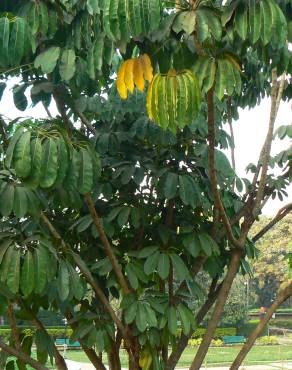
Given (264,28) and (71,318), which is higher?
(264,28)

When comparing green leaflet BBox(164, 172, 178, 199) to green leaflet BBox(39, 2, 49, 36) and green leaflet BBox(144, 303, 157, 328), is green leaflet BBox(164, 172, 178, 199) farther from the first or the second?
green leaflet BBox(39, 2, 49, 36)

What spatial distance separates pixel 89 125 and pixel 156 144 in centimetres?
42

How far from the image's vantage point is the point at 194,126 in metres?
3.52

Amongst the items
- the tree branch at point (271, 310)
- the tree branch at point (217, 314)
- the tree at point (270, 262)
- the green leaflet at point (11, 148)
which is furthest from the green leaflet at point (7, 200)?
the tree at point (270, 262)

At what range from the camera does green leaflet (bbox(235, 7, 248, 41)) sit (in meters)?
2.31

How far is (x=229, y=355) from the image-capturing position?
2152cm

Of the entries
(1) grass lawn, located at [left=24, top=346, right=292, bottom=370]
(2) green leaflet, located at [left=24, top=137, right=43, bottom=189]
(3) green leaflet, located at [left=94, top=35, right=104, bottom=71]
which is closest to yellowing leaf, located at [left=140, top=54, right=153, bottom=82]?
(3) green leaflet, located at [left=94, top=35, right=104, bottom=71]

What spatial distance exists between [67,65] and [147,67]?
34cm

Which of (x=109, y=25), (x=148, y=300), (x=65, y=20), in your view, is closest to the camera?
(x=109, y=25)

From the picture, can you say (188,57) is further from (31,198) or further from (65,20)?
(31,198)

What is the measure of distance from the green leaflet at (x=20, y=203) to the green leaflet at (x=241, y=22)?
1097 millimetres

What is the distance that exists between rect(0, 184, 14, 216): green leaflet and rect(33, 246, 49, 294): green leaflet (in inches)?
8.2

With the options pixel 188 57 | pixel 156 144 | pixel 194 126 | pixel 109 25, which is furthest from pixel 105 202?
pixel 109 25

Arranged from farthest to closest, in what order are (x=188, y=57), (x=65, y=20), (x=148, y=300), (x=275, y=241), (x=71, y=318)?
(x=275, y=241) < (x=71, y=318) < (x=148, y=300) < (x=65, y=20) < (x=188, y=57)
